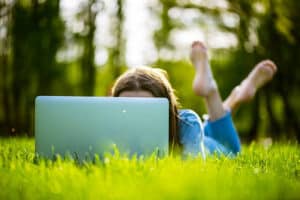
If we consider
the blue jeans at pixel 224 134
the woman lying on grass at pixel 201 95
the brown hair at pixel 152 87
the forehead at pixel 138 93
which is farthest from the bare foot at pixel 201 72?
the forehead at pixel 138 93

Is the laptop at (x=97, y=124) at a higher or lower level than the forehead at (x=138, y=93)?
lower

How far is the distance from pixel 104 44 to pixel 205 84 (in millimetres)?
7370

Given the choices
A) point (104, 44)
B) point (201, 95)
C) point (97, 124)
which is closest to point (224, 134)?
point (201, 95)

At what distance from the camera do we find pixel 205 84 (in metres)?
4.18

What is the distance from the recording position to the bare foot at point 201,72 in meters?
4.18

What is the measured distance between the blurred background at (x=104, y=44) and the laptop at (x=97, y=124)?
5.61 m

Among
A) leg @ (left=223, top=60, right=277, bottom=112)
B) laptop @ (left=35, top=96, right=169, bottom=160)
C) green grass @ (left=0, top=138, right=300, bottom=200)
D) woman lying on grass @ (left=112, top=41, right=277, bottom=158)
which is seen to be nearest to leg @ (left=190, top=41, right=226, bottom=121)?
woman lying on grass @ (left=112, top=41, right=277, bottom=158)

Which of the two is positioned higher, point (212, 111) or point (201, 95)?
point (201, 95)

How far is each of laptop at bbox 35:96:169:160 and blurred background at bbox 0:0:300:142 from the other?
5.61 metres

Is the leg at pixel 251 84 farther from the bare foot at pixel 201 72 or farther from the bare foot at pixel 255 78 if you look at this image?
the bare foot at pixel 201 72

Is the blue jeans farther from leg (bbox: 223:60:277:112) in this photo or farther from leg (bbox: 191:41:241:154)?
leg (bbox: 223:60:277:112)

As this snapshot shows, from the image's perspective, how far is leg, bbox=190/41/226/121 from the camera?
13.7 feet

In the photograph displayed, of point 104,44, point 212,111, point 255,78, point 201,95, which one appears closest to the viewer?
point 201,95

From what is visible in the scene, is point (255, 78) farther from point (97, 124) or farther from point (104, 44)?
point (104, 44)
